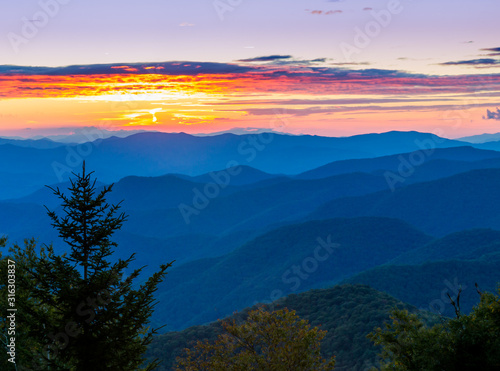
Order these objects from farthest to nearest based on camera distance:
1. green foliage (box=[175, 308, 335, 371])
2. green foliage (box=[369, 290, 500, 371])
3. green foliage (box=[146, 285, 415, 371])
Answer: green foliage (box=[146, 285, 415, 371]), green foliage (box=[175, 308, 335, 371]), green foliage (box=[369, 290, 500, 371])

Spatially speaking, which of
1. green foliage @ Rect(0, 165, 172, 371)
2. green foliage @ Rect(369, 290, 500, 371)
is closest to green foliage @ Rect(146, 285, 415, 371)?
green foliage @ Rect(369, 290, 500, 371)

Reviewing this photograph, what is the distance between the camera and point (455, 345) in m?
21.9

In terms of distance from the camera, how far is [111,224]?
60.7 ft

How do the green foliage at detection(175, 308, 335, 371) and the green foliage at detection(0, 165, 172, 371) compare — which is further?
the green foliage at detection(175, 308, 335, 371)

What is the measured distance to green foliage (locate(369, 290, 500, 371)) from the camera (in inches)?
840

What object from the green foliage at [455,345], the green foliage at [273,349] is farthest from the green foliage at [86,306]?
the green foliage at [455,345]

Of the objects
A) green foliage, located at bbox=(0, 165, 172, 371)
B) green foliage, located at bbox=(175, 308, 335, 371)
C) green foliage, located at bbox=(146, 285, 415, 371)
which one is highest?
green foliage, located at bbox=(0, 165, 172, 371)

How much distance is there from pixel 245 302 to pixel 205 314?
18159 mm

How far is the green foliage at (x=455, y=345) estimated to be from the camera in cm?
2134

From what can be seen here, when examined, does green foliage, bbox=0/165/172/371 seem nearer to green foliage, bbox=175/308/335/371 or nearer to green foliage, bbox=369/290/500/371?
green foliage, bbox=175/308/335/371

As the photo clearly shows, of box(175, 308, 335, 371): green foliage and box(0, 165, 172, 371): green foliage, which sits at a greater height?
box(0, 165, 172, 371): green foliage

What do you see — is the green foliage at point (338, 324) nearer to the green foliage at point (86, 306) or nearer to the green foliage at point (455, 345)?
the green foliage at point (455, 345)

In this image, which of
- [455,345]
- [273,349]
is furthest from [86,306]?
[455,345]

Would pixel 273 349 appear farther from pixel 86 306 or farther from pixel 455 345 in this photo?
pixel 86 306
